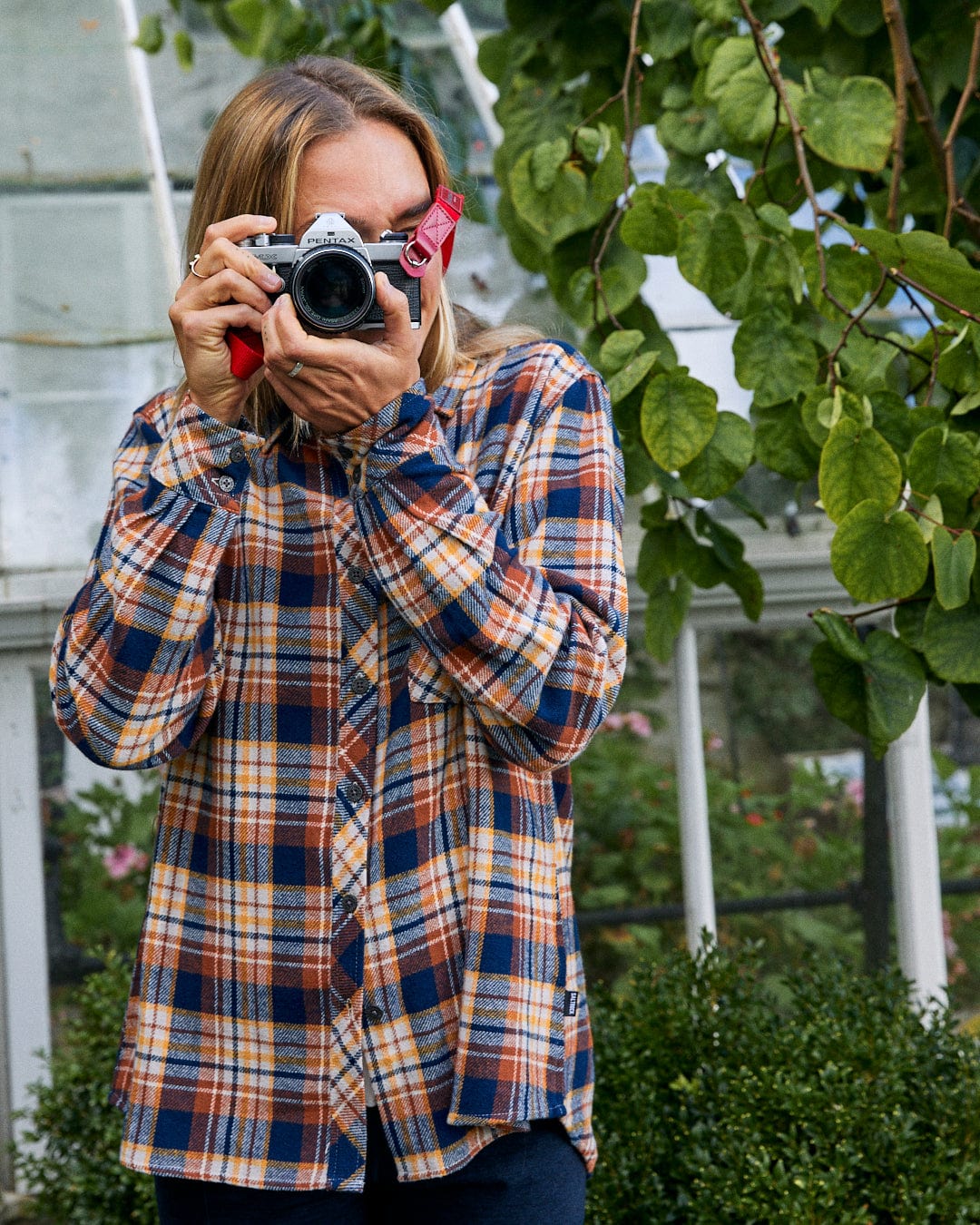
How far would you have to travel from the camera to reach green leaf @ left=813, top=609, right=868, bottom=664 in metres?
1.19

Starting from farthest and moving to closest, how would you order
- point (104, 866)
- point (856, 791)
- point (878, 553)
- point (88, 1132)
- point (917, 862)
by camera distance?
1. point (856, 791)
2. point (104, 866)
3. point (917, 862)
4. point (88, 1132)
5. point (878, 553)

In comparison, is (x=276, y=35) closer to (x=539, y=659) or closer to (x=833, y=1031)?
(x=539, y=659)

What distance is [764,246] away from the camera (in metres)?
1.29

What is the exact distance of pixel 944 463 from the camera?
1.15 meters

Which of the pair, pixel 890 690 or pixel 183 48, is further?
pixel 183 48

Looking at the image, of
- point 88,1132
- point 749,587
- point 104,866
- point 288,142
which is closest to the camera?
point 288,142

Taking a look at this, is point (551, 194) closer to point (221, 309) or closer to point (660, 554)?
point (660, 554)

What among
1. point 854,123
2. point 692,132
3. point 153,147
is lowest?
point 854,123

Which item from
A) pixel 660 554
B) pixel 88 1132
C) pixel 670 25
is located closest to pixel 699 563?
pixel 660 554

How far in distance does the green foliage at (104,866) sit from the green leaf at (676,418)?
1.20 meters

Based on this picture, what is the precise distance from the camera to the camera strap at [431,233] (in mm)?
902

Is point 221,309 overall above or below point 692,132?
below

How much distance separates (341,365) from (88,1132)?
1345mm

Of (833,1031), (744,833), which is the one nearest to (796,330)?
(833,1031)
